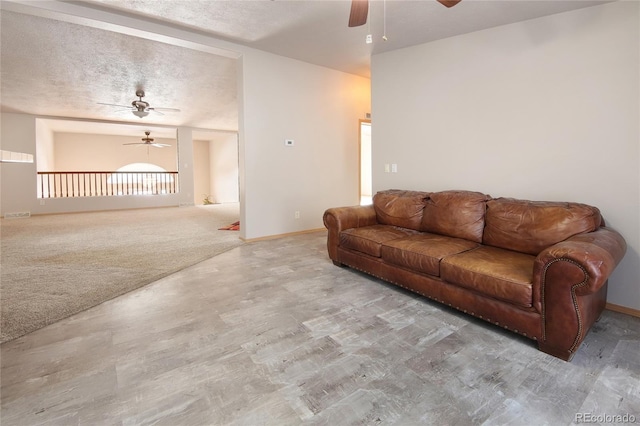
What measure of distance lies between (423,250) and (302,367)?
140 cm

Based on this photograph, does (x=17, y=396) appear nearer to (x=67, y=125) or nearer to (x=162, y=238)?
(x=162, y=238)

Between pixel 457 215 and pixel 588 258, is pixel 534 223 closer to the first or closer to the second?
pixel 457 215

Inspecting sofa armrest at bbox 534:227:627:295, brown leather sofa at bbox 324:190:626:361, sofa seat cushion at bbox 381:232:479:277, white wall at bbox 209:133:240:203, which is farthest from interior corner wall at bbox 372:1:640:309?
white wall at bbox 209:133:240:203

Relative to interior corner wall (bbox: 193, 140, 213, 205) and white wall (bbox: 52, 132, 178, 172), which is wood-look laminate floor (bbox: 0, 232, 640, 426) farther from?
interior corner wall (bbox: 193, 140, 213, 205)

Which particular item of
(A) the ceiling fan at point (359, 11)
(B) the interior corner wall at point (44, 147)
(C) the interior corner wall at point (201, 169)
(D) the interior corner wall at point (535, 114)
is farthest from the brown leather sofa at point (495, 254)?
(C) the interior corner wall at point (201, 169)

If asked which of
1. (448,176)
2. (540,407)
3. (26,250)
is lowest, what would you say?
(540,407)

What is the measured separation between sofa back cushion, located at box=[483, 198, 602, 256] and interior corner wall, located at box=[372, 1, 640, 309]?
456mm

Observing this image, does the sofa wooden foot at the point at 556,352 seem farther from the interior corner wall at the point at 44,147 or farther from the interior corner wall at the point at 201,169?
the interior corner wall at the point at 201,169

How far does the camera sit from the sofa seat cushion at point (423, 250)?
248 centimetres

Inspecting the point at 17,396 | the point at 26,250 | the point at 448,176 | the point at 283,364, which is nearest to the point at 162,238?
the point at 26,250

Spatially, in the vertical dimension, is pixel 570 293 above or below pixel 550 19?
below

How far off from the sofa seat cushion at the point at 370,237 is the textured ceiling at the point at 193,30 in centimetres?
226

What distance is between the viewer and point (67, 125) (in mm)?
9289

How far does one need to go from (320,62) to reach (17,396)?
509 centimetres
